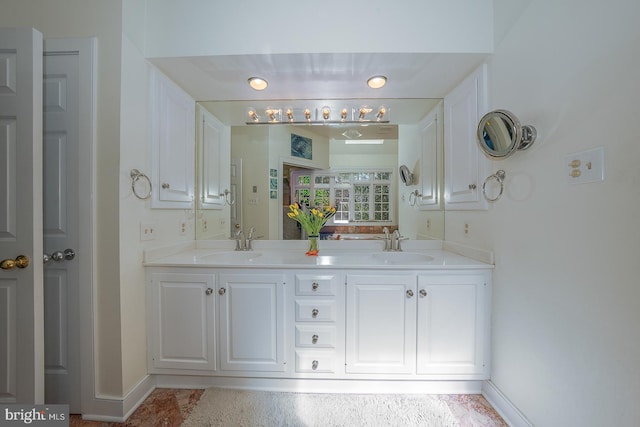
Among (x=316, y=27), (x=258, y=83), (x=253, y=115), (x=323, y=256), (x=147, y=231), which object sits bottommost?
(x=323, y=256)

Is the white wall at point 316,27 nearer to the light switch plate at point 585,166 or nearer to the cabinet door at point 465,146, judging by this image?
the cabinet door at point 465,146

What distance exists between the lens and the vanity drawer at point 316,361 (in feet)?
5.06

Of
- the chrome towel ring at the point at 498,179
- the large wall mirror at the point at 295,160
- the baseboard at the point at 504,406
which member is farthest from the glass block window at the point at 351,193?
the baseboard at the point at 504,406

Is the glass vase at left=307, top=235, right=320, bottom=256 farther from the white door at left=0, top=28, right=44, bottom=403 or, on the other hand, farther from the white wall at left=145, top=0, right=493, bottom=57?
the white door at left=0, top=28, right=44, bottom=403

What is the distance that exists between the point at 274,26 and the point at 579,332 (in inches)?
85.8

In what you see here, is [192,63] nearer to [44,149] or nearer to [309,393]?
[44,149]

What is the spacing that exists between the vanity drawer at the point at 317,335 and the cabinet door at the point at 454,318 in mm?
541

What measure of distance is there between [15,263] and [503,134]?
2.44m

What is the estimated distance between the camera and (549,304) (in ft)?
3.78

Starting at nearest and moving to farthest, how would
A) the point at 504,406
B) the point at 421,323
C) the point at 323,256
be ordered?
the point at 504,406 < the point at 421,323 < the point at 323,256

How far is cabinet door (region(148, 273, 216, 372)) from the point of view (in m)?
1.55

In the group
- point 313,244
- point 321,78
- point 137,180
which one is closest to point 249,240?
point 313,244

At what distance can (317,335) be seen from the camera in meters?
1.53

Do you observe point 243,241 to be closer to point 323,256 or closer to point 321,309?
point 323,256
